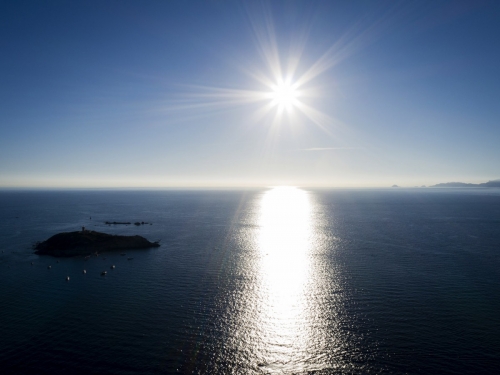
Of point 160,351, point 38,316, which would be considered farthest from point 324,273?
point 38,316

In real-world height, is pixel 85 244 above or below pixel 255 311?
above

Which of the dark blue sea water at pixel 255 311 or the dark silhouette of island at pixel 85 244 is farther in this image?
the dark silhouette of island at pixel 85 244

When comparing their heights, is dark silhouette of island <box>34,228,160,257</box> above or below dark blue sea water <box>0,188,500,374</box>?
above

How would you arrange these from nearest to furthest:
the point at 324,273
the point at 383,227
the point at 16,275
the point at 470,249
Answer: the point at 16,275 → the point at 324,273 → the point at 470,249 → the point at 383,227

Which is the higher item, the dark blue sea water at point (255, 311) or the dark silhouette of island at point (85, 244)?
the dark silhouette of island at point (85, 244)

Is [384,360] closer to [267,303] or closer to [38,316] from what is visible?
[267,303]

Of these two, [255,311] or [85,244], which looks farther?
[85,244]

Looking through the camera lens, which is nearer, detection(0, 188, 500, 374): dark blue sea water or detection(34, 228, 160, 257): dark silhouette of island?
detection(0, 188, 500, 374): dark blue sea water

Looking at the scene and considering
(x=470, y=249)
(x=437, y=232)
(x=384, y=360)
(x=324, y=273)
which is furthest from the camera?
(x=437, y=232)
